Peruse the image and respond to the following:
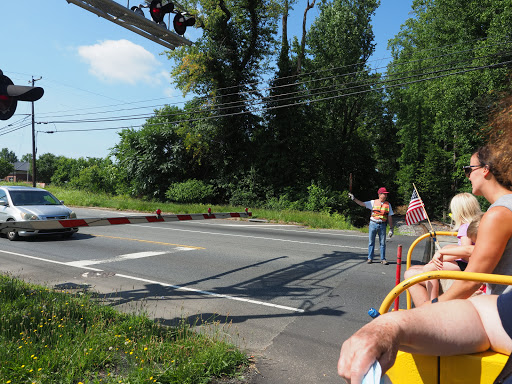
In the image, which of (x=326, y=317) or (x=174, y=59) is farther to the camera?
(x=174, y=59)

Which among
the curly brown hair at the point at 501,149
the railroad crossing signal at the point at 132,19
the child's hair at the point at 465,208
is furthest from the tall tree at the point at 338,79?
the curly brown hair at the point at 501,149

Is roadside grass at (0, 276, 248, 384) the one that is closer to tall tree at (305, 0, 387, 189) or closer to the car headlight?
the car headlight

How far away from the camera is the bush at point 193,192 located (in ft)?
95.0

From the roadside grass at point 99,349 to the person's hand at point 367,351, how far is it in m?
2.56

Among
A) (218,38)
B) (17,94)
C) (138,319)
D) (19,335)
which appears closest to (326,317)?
(138,319)

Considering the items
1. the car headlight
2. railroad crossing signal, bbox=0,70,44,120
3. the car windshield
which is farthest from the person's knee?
the car windshield

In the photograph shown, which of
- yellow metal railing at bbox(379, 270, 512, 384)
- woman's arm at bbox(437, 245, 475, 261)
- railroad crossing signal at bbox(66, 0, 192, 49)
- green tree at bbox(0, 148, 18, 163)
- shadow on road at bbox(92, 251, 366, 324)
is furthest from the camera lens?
green tree at bbox(0, 148, 18, 163)

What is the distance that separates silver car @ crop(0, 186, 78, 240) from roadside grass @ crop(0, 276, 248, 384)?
7306 millimetres

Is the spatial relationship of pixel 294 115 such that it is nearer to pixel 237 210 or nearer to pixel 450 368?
pixel 237 210

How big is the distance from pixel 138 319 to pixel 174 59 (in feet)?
91.0

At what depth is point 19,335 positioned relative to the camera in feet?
12.9

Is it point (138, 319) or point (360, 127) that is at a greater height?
point (360, 127)

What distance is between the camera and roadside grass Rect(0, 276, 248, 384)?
321 cm

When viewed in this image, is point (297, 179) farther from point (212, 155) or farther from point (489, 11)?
point (489, 11)
